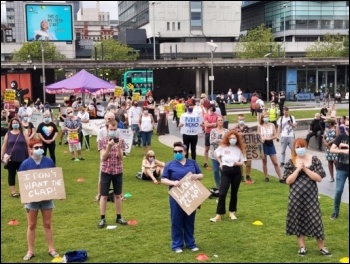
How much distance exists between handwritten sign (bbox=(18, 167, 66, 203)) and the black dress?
3.13 meters

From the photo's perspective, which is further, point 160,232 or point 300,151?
point 160,232

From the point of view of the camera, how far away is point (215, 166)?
11289 millimetres

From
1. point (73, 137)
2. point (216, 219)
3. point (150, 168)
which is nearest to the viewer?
point (216, 219)

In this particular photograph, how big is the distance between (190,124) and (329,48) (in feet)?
176

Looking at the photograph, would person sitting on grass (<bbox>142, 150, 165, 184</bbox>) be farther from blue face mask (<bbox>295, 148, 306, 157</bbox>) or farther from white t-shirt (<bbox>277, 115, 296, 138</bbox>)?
blue face mask (<bbox>295, 148, 306, 157</bbox>)

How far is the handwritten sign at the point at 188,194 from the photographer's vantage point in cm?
748

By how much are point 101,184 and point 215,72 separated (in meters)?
50.1

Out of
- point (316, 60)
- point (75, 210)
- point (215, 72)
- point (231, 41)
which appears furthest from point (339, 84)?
point (75, 210)

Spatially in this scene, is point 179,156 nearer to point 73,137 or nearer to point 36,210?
point 36,210

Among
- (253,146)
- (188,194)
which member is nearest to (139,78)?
(253,146)

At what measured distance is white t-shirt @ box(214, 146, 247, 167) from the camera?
29.7 feet

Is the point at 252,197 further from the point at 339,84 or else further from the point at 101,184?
the point at 339,84

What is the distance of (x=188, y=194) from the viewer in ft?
24.8

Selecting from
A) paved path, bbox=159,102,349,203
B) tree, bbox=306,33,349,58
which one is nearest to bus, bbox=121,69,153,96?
tree, bbox=306,33,349,58
